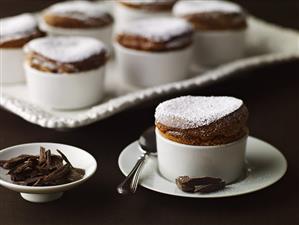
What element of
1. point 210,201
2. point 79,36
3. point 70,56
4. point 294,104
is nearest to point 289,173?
point 210,201

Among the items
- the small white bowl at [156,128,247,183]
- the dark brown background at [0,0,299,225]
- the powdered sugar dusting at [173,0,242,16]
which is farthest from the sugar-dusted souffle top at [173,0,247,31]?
the small white bowl at [156,128,247,183]

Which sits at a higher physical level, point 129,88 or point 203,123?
point 203,123

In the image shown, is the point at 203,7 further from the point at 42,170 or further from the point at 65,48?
the point at 42,170

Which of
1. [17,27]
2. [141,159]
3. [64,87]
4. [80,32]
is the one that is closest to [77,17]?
[80,32]

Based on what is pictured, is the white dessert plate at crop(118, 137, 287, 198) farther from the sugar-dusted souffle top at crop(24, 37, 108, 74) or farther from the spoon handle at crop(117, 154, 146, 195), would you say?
the sugar-dusted souffle top at crop(24, 37, 108, 74)

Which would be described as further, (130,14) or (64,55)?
(130,14)

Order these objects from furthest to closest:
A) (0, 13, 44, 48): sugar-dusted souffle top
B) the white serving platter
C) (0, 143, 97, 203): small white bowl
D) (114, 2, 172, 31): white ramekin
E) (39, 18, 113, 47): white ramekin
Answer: (114, 2, 172, 31): white ramekin < (39, 18, 113, 47): white ramekin < (0, 13, 44, 48): sugar-dusted souffle top < the white serving platter < (0, 143, 97, 203): small white bowl

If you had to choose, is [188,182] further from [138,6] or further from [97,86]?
[138,6]
